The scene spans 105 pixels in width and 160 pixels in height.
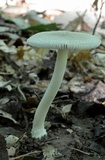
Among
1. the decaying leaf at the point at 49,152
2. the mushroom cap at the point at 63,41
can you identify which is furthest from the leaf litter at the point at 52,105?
the mushroom cap at the point at 63,41

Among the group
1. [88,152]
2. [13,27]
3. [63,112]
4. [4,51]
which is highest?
[13,27]

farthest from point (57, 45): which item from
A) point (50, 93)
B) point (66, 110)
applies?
point (66, 110)

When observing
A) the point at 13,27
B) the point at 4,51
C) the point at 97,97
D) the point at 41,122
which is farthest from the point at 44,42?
the point at 13,27

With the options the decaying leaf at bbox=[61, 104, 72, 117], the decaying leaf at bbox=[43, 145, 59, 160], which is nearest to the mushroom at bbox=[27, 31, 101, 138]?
the decaying leaf at bbox=[43, 145, 59, 160]

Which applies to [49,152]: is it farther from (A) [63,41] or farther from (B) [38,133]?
(A) [63,41]

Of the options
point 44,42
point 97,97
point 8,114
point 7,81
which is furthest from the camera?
point 7,81

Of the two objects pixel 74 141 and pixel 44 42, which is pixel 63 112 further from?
pixel 44 42

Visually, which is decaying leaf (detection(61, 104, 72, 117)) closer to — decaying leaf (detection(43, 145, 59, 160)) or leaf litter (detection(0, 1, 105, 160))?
leaf litter (detection(0, 1, 105, 160))

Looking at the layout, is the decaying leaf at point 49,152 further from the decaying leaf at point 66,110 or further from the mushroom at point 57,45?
the decaying leaf at point 66,110
